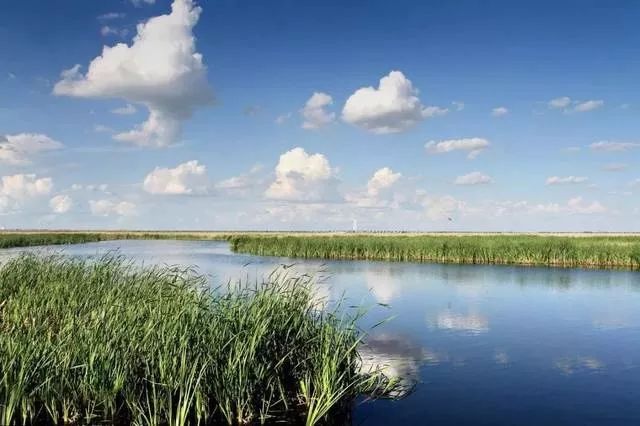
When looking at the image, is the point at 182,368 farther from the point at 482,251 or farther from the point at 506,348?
the point at 482,251

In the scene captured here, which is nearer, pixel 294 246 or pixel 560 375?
pixel 560 375

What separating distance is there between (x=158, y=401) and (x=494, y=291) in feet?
70.7

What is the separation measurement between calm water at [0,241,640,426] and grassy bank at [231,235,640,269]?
8.59 metres

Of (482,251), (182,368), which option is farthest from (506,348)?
(482,251)

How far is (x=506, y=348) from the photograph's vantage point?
51.4 feet

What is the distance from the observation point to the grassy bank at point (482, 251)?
39.3 metres

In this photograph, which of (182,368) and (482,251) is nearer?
(182,368)

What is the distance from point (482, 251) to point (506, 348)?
2863 cm

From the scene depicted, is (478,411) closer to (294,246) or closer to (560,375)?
(560,375)

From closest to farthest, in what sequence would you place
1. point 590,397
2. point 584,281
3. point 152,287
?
point 590,397 → point 152,287 → point 584,281

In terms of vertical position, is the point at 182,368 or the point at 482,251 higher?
the point at 482,251

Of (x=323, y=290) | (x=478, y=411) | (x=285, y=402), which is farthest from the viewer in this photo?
(x=323, y=290)

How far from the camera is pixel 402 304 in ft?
75.9

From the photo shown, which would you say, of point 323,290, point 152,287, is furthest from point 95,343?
point 323,290
